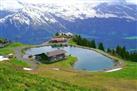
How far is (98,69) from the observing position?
4392 inches

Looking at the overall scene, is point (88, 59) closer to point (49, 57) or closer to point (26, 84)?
point (49, 57)

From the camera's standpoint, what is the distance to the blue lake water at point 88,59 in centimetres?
11592

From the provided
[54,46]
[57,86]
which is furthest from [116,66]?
[57,86]

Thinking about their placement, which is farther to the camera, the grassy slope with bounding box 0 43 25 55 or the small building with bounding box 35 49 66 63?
the grassy slope with bounding box 0 43 25 55

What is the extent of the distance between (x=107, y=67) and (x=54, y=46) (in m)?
52.1

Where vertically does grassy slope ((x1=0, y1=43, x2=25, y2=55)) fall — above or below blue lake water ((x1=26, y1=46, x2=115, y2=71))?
above

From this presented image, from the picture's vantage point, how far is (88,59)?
129 metres

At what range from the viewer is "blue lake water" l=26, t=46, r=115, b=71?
11592cm

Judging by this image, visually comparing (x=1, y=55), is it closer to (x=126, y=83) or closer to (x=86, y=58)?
(x=86, y=58)

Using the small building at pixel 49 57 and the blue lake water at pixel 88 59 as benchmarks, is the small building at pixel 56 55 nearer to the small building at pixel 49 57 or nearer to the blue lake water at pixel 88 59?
the small building at pixel 49 57

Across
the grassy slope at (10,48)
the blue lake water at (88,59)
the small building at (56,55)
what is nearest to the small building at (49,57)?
the small building at (56,55)

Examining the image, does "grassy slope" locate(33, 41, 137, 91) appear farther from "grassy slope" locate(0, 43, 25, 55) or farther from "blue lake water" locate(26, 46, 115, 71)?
"grassy slope" locate(0, 43, 25, 55)

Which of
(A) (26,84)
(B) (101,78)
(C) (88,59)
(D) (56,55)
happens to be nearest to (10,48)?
(D) (56,55)

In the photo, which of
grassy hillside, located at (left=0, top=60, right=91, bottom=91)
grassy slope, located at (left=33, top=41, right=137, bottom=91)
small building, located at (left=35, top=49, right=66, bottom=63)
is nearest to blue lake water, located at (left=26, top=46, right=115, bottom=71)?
small building, located at (left=35, top=49, right=66, bottom=63)
